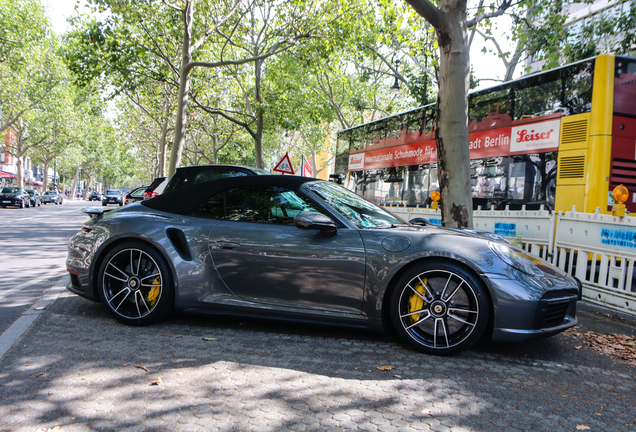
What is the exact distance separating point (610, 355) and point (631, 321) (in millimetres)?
1763

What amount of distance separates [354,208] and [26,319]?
2.92m

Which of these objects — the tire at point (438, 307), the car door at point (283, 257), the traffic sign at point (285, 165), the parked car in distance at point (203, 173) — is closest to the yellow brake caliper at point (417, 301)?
the tire at point (438, 307)

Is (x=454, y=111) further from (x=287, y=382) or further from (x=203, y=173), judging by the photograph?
(x=287, y=382)

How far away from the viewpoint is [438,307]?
3.53 m

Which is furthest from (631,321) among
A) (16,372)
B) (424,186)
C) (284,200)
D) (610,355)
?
(424,186)

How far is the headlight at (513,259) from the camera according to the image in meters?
3.53

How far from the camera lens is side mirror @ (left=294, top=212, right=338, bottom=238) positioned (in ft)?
12.0

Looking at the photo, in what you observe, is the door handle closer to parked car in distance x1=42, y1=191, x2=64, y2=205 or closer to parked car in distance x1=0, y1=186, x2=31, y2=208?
parked car in distance x1=0, y1=186, x2=31, y2=208

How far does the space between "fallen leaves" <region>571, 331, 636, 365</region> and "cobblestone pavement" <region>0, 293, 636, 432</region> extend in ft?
0.67

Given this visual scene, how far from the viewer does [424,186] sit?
12.5 metres

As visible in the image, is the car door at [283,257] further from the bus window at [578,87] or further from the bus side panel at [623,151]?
the bus window at [578,87]

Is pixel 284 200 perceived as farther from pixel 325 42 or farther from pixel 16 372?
pixel 325 42

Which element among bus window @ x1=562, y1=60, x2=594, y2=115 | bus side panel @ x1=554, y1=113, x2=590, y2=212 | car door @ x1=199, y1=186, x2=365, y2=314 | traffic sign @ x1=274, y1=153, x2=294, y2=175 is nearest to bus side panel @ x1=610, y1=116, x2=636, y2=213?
bus side panel @ x1=554, y1=113, x2=590, y2=212

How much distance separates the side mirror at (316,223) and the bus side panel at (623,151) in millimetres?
6227
